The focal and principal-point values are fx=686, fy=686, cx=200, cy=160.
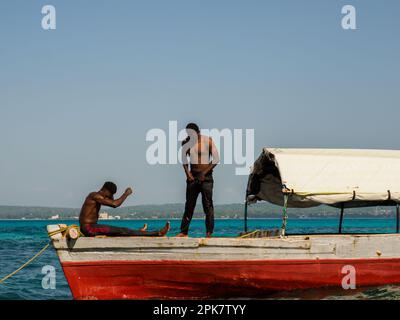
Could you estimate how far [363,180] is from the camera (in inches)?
591

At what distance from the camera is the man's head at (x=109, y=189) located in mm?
13773

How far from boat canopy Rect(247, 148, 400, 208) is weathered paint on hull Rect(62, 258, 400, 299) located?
4.55 feet

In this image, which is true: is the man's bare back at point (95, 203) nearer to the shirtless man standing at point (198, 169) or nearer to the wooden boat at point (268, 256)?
the wooden boat at point (268, 256)

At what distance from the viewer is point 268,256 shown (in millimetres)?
13938

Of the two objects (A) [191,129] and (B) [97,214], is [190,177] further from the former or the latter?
(B) [97,214]

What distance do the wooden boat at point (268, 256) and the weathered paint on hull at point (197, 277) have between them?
0.02 m

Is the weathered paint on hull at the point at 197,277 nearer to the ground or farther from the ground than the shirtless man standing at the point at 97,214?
nearer to the ground

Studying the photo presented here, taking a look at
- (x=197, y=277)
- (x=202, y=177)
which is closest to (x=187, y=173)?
(x=202, y=177)

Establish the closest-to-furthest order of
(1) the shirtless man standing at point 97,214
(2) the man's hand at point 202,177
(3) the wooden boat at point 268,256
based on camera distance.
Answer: (3) the wooden boat at point 268,256, (1) the shirtless man standing at point 97,214, (2) the man's hand at point 202,177

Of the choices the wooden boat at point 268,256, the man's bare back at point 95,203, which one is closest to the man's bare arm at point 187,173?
the man's bare back at point 95,203

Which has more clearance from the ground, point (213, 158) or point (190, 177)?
point (213, 158)

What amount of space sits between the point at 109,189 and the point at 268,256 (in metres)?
3.49

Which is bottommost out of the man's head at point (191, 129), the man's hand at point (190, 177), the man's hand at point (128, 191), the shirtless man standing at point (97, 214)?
the shirtless man standing at point (97, 214)
